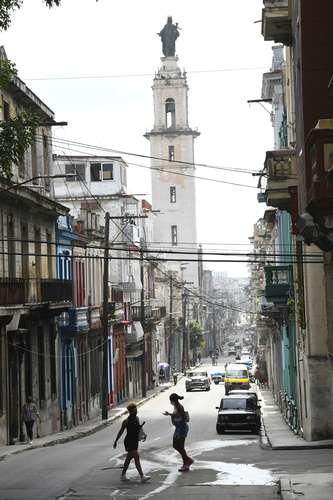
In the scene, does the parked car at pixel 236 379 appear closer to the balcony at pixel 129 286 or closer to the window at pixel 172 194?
the balcony at pixel 129 286

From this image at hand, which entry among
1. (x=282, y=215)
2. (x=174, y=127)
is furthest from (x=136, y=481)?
(x=174, y=127)

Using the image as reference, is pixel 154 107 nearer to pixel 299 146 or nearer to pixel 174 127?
pixel 174 127

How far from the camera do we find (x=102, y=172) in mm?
75812

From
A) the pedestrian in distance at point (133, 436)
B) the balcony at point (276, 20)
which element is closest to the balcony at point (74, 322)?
the balcony at point (276, 20)

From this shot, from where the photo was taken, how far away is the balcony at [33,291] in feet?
106

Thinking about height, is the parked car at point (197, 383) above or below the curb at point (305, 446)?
below

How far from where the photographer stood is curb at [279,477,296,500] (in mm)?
16753

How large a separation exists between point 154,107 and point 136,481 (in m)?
109

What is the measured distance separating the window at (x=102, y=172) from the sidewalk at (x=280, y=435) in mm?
24838

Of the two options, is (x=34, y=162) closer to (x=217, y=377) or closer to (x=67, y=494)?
(x=67, y=494)

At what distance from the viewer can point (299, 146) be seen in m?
21.8

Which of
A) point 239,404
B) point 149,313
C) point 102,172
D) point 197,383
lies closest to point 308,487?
point 239,404

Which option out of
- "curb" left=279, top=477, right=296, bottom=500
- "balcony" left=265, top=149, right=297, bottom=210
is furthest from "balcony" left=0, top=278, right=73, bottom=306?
"curb" left=279, top=477, right=296, bottom=500

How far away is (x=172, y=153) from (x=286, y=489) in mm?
109005
